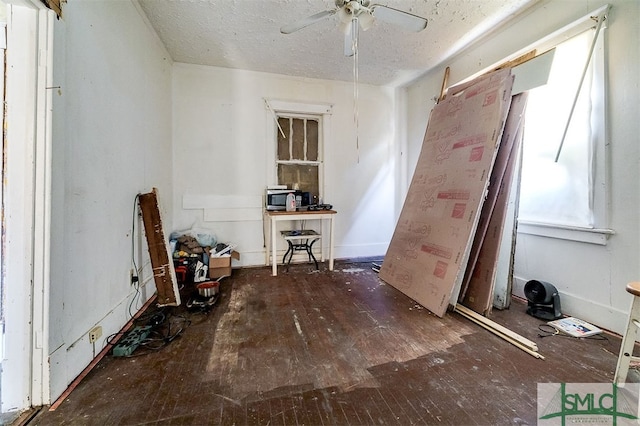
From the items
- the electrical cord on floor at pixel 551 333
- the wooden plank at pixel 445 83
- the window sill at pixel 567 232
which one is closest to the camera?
the electrical cord on floor at pixel 551 333

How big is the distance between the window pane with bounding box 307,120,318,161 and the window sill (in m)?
2.75

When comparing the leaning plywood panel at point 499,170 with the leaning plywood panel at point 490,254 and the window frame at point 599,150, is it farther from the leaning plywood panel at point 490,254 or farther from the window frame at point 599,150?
the window frame at point 599,150

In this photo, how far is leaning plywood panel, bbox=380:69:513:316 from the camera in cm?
226

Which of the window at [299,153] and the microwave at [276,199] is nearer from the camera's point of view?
the microwave at [276,199]

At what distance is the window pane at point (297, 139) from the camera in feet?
13.1

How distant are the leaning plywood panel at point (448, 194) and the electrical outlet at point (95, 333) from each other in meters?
2.50

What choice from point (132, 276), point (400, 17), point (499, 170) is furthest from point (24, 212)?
point (499, 170)

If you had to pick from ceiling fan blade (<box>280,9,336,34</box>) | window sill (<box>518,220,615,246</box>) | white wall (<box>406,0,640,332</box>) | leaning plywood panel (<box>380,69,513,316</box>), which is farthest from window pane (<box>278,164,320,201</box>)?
white wall (<box>406,0,640,332</box>)

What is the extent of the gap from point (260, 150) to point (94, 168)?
2263mm

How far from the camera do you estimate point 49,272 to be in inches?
51.4

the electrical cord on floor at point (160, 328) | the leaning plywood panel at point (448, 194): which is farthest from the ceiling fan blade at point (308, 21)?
the electrical cord on floor at point (160, 328)

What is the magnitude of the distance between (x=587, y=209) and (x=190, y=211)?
4.14 metres

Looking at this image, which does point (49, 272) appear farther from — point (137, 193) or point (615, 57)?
point (615, 57)

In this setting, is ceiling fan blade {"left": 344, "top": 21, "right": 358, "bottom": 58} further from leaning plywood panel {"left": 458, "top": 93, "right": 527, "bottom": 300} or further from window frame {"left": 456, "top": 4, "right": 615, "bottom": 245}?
window frame {"left": 456, "top": 4, "right": 615, "bottom": 245}
